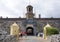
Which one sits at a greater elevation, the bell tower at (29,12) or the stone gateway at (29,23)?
the bell tower at (29,12)

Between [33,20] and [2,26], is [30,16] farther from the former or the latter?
[2,26]

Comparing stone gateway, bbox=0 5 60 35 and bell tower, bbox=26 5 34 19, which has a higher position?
bell tower, bbox=26 5 34 19

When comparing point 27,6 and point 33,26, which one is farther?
point 27,6

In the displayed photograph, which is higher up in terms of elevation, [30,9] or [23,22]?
[30,9]

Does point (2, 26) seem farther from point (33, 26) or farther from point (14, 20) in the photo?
point (33, 26)

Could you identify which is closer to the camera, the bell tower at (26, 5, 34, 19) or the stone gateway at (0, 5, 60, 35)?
the stone gateway at (0, 5, 60, 35)

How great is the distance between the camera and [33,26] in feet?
162

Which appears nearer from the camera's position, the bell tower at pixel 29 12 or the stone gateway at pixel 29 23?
the stone gateway at pixel 29 23

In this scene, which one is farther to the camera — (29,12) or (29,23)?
(29,12)

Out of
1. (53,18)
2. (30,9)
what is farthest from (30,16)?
(53,18)

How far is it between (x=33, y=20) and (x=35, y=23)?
3.56 ft

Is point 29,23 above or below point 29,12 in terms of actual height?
below

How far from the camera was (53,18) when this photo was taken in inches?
2024

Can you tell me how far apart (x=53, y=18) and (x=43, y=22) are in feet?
10.1
